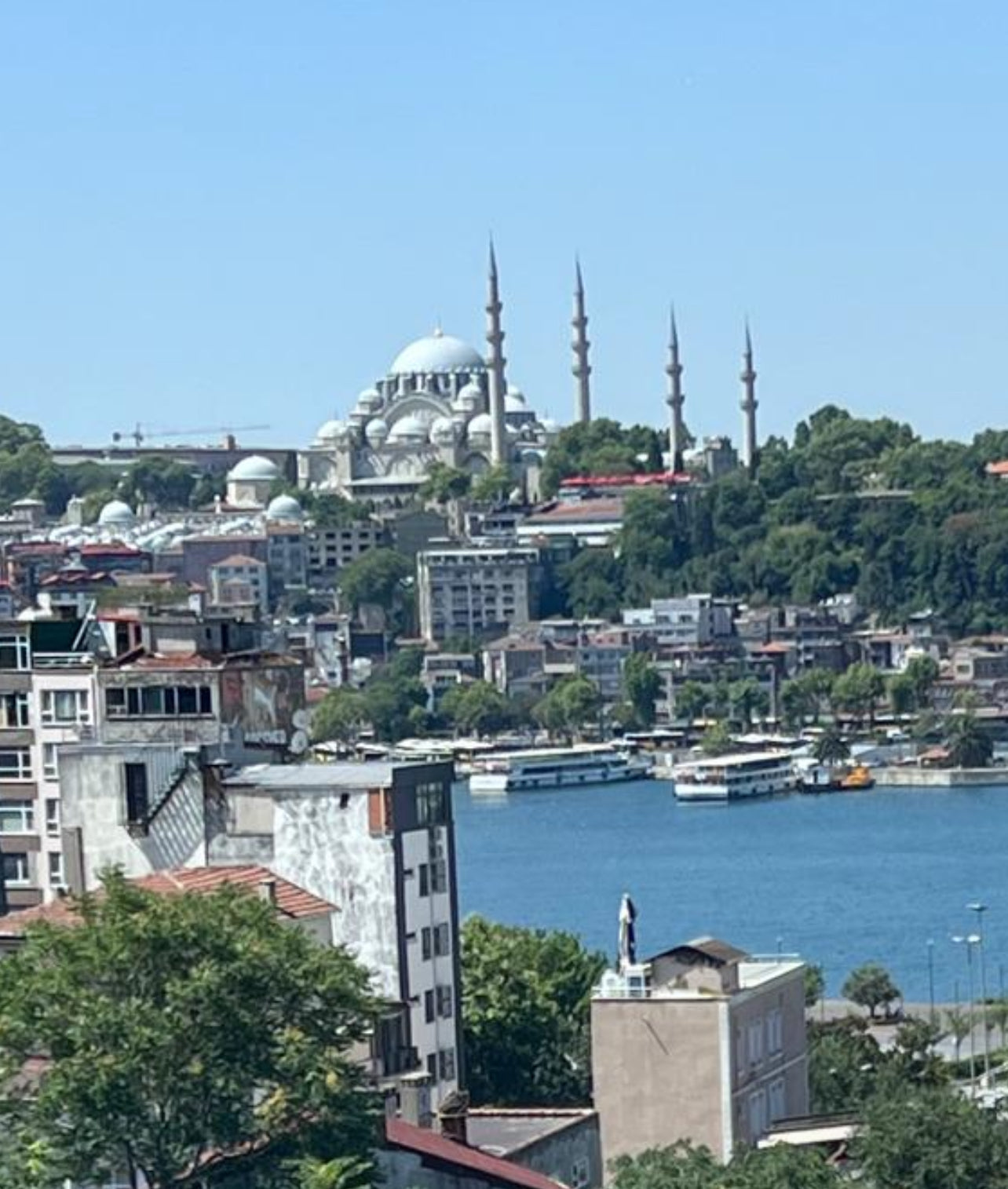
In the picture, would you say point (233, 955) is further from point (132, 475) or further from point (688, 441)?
point (132, 475)

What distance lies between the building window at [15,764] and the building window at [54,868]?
38 cm

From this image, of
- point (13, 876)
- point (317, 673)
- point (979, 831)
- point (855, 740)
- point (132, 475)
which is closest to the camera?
point (13, 876)

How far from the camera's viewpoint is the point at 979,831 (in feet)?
131

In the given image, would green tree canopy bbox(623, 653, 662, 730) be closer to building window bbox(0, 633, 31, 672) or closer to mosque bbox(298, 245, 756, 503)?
mosque bbox(298, 245, 756, 503)

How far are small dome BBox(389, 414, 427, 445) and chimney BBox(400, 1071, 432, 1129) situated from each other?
63.3 meters

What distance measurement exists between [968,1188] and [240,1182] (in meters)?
2.47

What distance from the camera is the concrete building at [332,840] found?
390 inches

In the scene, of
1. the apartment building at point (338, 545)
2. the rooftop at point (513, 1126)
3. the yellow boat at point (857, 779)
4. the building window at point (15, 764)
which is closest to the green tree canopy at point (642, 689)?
the yellow boat at point (857, 779)

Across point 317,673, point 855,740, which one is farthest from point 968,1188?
point 317,673

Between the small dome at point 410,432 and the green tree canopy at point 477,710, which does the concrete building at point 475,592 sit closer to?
the green tree canopy at point 477,710

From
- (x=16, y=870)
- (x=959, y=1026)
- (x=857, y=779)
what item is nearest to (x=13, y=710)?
(x=16, y=870)

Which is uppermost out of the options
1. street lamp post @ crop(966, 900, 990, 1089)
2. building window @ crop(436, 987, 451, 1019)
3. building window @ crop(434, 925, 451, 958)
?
building window @ crop(434, 925, 451, 958)

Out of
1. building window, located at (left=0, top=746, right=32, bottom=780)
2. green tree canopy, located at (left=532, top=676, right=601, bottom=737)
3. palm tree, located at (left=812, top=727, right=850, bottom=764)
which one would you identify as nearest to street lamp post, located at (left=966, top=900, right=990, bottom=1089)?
building window, located at (left=0, top=746, right=32, bottom=780)

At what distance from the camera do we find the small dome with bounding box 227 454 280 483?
73812 mm
